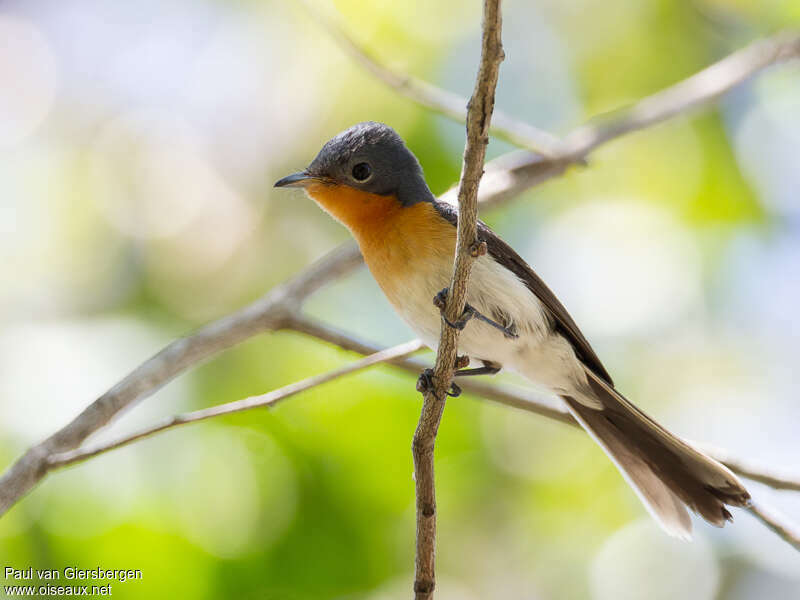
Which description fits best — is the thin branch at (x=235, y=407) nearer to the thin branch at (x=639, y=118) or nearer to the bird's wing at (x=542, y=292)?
the bird's wing at (x=542, y=292)

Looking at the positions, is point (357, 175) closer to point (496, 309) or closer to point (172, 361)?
point (496, 309)

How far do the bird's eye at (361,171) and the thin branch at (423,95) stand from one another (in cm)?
40

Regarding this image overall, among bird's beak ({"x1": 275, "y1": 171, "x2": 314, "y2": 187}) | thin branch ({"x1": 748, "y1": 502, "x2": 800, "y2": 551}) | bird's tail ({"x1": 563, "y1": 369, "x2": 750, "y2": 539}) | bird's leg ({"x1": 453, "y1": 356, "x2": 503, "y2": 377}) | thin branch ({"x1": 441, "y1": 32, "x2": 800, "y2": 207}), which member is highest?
thin branch ({"x1": 441, "y1": 32, "x2": 800, "y2": 207})

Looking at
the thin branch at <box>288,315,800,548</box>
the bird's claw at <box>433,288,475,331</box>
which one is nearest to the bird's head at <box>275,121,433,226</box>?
the thin branch at <box>288,315,800,548</box>

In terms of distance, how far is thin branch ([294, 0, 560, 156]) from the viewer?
4152 mm

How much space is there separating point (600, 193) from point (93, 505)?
162 inches

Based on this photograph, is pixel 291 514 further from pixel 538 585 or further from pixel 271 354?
pixel 538 585

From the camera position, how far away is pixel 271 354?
5.13 metres

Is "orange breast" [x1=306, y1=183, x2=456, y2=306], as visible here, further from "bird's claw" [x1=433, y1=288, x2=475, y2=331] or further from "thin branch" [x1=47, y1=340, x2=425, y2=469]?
"bird's claw" [x1=433, y1=288, x2=475, y2=331]

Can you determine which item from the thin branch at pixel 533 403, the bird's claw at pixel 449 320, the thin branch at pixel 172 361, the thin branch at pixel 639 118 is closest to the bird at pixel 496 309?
the thin branch at pixel 533 403

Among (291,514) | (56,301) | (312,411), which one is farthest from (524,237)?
(56,301)

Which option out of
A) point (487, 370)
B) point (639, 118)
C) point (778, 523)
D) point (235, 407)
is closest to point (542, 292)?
point (487, 370)

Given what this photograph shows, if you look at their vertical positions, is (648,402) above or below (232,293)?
below

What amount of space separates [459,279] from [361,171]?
151 centimetres
